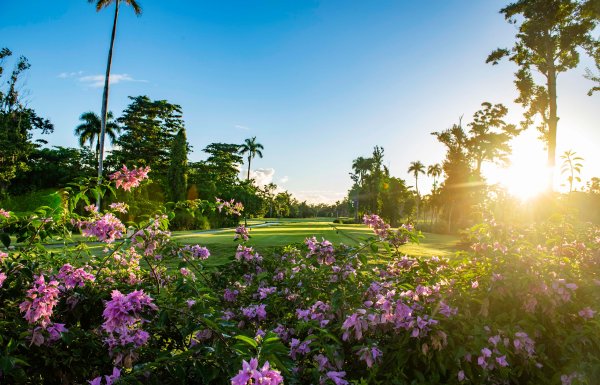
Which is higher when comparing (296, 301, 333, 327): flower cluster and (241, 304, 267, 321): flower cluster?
(296, 301, 333, 327): flower cluster

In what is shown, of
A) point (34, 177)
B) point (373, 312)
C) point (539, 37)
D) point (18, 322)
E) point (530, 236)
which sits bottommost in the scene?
point (18, 322)

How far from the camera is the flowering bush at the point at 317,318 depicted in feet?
6.96

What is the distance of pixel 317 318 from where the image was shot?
274cm

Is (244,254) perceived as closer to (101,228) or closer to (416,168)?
(101,228)

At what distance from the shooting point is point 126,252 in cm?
386

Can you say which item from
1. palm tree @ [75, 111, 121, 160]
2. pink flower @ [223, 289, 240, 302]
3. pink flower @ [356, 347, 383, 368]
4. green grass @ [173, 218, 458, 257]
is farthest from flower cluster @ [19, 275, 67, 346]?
palm tree @ [75, 111, 121, 160]

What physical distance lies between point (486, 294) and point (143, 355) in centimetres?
254

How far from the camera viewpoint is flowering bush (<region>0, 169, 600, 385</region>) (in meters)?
2.12

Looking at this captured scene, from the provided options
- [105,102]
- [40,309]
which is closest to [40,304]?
[40,309]

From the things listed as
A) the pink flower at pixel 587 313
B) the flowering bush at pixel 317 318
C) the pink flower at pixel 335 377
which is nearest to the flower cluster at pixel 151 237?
the flowering bush at pixel 317 318

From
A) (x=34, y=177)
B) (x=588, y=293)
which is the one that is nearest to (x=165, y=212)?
(x=588, y=293)

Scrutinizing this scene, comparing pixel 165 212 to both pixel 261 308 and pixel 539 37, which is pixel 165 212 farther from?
pixel 539 37

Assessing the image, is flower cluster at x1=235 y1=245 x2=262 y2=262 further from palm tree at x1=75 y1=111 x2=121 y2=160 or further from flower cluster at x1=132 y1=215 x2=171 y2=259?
palm tree at x1=75 y1=111 x2=121 y2=160

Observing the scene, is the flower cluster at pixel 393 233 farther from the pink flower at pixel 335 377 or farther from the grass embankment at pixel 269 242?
the pink flower at pixel 335 377
